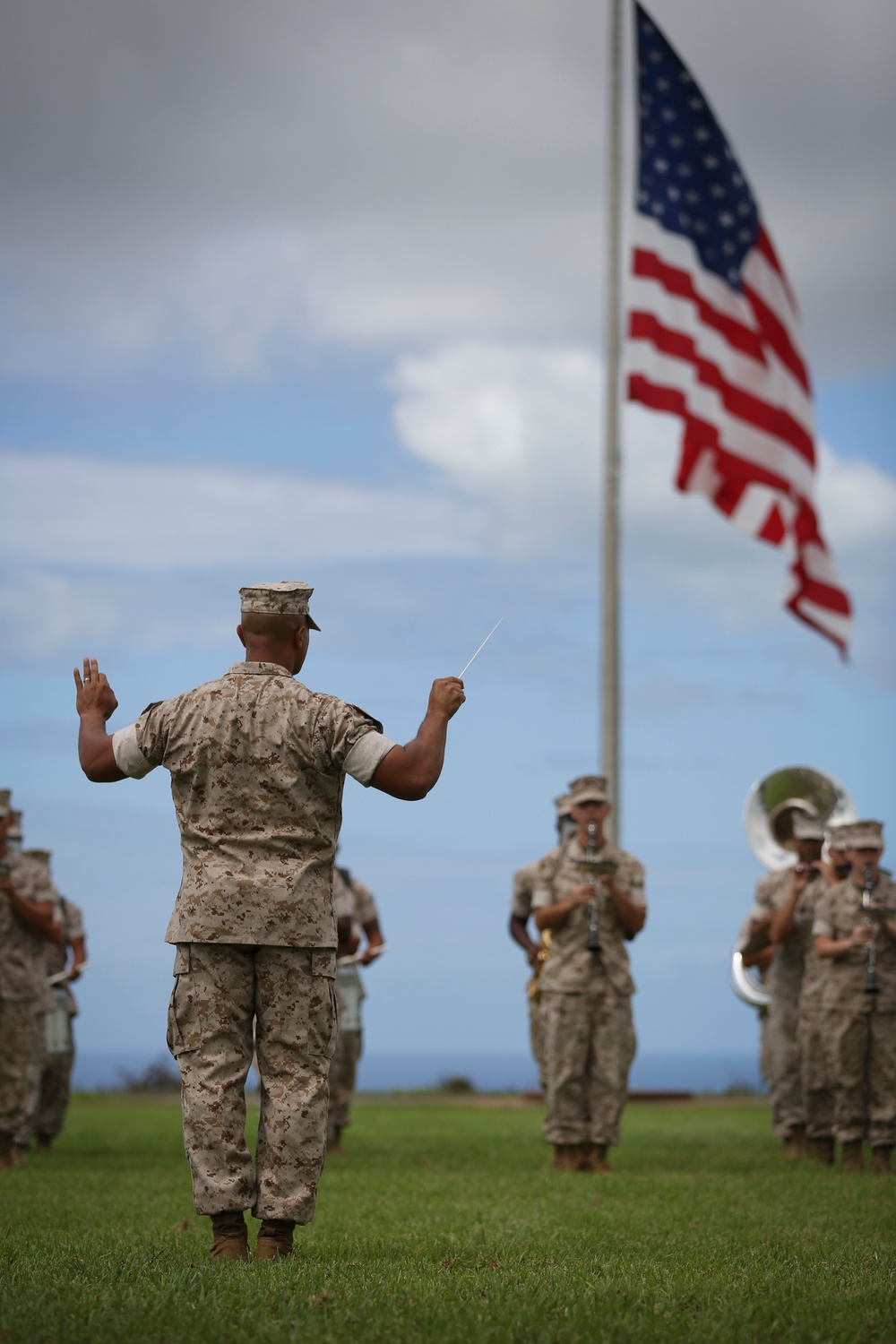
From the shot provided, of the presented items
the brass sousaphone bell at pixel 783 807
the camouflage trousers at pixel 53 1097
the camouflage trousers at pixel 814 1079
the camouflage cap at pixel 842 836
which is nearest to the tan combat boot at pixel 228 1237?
the camouflage cap at pixel 842 836

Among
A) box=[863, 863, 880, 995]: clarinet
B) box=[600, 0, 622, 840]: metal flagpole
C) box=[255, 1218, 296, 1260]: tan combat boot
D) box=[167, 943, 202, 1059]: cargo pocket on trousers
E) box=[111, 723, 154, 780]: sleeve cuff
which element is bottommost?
box=[255, 1218, 296, 1260]: tan combat boot

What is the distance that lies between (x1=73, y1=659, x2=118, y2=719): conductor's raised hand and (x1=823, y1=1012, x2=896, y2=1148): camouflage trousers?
293 inches

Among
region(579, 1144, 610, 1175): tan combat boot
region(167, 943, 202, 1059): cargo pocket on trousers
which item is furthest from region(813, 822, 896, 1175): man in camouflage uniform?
region(167, 943, 202, 1059): cargo pocket on trousers

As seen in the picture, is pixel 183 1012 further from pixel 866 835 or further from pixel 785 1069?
pixel 785 1069

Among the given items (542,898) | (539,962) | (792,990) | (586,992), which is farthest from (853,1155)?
(542,898)

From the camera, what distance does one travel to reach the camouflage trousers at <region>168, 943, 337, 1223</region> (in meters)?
6.43

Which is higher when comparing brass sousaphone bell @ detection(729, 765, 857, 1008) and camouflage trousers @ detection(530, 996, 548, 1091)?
brass sousaphone bell @ detection(729, 765, 857, 1008)

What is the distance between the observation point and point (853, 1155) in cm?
1262

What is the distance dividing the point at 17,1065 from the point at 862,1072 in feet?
19.7

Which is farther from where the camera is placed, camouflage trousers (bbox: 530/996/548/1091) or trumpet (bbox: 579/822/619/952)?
camouflage trousers (bbox: 530/996/548/1091)

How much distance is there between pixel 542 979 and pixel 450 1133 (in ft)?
18.0

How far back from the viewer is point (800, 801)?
58.0 ft

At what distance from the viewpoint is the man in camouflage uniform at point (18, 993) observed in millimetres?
12555

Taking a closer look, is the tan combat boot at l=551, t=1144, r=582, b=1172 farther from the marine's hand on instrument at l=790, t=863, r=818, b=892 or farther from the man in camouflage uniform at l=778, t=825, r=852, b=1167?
the marine's hand on instrument at l=790, t=863, r=818, b=892
